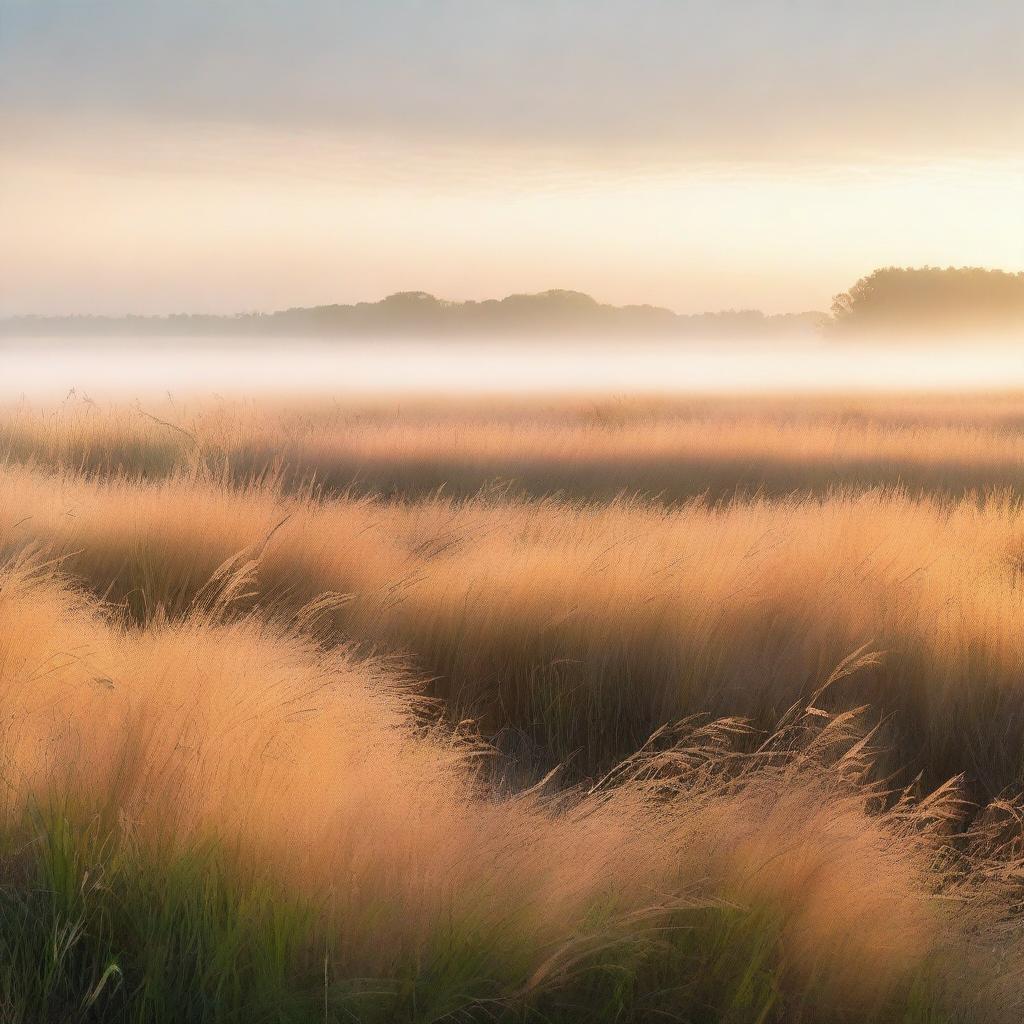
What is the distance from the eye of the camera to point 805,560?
5.09 metres

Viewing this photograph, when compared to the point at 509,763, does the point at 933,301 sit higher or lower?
higher

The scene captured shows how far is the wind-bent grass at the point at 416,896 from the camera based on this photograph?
6.39 feet

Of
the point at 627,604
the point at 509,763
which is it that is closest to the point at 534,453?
the point at 627,604

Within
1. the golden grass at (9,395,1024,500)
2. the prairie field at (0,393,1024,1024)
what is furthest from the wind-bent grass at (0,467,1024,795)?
the golden grass at (9,395,1024,500)

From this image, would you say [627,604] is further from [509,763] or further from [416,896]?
[416,896]

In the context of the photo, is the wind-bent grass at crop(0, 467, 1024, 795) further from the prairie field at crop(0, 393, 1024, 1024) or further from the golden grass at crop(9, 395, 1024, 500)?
the golden grass at crop(9, 395, 1024, 500)

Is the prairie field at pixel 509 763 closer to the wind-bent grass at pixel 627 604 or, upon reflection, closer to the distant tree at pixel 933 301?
the wind-bent grass at pixel 627 604

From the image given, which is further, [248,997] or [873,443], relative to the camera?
[873,443]

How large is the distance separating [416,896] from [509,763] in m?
1.48

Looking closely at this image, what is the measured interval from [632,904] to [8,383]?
1779 cm

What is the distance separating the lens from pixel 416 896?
210 centimetres

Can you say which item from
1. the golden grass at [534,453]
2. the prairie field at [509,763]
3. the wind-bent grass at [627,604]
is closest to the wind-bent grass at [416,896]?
the prairie field at [509,763]

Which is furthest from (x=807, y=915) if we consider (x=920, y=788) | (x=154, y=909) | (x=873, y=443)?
(x=873, y=443)

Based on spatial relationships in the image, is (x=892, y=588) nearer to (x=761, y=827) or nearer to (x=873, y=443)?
(x=761, y=827)
